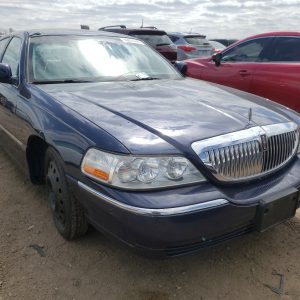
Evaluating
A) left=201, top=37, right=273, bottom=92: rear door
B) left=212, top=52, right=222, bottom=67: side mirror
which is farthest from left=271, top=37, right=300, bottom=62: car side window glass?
left=212, top=52, right=222, bottom=67: side mirror

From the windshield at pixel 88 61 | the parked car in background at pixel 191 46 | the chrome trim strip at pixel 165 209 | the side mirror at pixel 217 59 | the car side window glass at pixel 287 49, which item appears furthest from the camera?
the parked car in background at pixel 191 46

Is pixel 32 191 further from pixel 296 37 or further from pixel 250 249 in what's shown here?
pixel 296 37

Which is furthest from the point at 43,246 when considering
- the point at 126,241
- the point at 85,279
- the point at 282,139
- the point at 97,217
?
the point at 282,139

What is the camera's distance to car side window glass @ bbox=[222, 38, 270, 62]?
5.47 meters

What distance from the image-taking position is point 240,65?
5.57 m

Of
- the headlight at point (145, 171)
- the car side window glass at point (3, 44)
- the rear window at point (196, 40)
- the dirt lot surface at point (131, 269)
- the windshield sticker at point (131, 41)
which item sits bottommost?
the dirt lot surface at point (131, 269)

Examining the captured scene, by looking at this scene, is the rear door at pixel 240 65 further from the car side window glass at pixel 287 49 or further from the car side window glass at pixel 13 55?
the car side window glass at pixel 13 55

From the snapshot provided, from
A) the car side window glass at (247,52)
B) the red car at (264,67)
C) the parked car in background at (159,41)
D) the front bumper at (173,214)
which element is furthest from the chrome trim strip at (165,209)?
the parked car in background at (159,41)

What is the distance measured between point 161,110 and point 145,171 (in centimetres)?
62

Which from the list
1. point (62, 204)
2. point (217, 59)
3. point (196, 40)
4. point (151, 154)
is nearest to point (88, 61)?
point (62, 204)

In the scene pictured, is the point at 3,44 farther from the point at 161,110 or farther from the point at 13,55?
the point at 161,110

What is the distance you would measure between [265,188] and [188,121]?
620mm

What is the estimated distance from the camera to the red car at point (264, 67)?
16.1 ft

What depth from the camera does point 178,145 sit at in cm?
216
